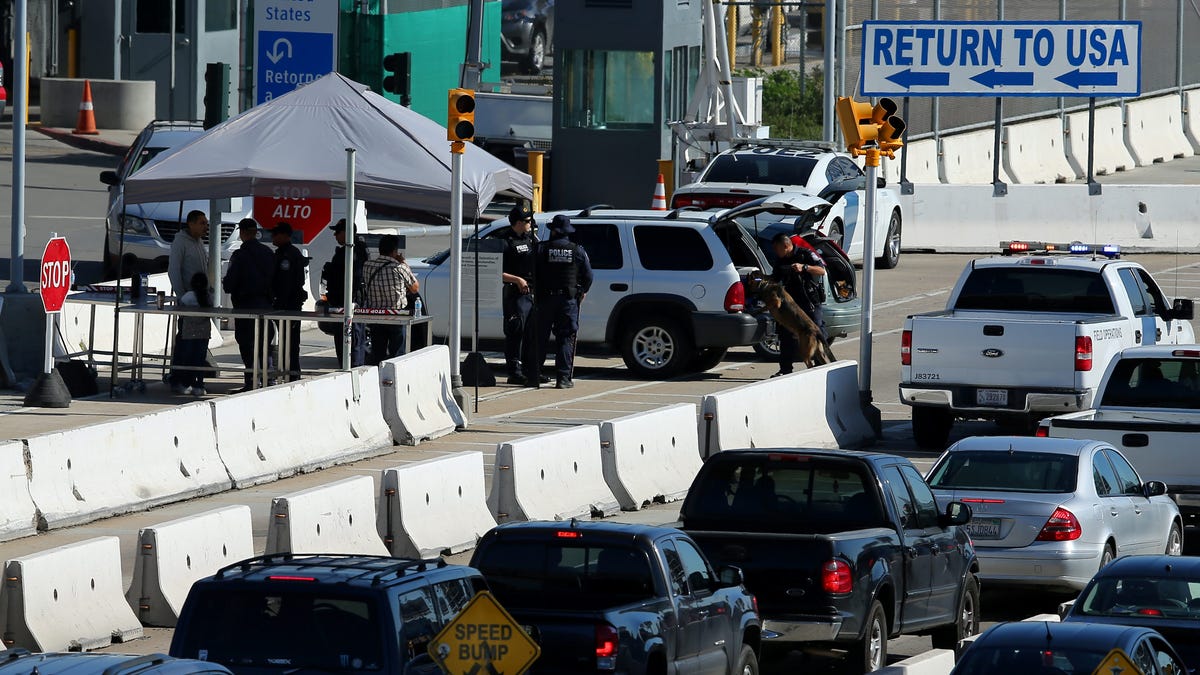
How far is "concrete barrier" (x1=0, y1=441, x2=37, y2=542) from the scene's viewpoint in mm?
14531

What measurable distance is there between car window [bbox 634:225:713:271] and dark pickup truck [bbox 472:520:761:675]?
512 inches

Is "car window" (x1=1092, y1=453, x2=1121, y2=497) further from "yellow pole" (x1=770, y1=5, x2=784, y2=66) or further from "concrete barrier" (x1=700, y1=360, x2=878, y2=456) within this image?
"yellow pole" (x1=770, y1=5, x2=784, y2=66)

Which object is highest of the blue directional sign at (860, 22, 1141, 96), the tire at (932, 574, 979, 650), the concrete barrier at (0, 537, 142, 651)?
the blue directional sign at (860, 22, 1141, 96)

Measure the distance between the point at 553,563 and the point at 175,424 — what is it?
23.0 feet

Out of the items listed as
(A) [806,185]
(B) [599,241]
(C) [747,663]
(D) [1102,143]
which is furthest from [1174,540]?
(D) [1102,143]

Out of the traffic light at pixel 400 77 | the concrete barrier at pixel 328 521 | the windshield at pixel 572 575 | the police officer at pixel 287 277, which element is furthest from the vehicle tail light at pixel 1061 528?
the traffic light at pixel 400 77

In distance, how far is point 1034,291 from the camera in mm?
21219

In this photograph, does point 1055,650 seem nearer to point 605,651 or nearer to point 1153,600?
point 605,651

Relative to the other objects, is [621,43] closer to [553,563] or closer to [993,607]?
[993,607]

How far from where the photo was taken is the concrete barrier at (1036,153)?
43656 mm

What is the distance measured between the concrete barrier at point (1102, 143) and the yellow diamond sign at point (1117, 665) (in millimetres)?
38366

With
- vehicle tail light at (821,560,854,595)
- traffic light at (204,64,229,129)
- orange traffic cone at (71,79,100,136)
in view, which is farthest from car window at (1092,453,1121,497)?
orange traffic cone at (71,79,100,136)

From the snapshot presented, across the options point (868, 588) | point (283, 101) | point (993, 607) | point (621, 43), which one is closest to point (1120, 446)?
point (993, 607)

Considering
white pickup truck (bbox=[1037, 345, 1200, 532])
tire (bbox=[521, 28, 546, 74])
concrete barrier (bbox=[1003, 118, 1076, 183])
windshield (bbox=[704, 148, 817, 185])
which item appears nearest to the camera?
white pickup truck (bbox=[1037, 345, 1200, 532])
